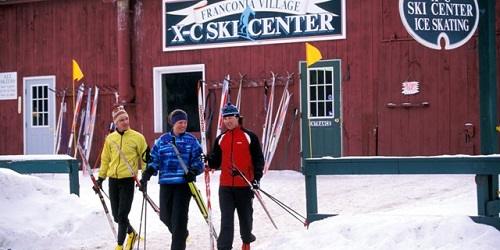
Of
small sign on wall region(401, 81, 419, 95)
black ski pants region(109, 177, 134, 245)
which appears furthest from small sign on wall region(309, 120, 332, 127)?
black ski pants region(109, 177, 134, 245)

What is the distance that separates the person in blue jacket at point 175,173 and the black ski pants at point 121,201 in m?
0.57

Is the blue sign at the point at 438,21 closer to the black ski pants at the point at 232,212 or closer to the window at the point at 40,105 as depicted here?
the black ski pants at the point at 232,212

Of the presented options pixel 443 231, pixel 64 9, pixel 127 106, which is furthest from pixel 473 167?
pixel 64 9

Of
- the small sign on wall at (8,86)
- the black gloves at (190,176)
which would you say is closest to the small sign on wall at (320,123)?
the small sign on wall at (8,86)

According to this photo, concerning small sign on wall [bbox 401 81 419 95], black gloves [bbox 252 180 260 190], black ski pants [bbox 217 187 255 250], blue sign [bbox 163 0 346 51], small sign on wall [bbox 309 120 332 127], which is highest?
blue sign [bbox 163 0 346 51]

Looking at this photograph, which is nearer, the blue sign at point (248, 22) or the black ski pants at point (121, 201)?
the black ski pants at point (121, 201)

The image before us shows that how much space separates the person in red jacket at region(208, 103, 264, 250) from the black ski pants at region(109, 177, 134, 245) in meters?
1.10

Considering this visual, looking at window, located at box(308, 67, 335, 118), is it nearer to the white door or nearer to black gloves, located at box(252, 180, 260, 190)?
the white door

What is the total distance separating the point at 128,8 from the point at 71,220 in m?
7.48

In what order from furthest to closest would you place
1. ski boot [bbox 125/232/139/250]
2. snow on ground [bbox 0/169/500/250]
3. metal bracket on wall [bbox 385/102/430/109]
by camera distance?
metal bracket on wall [bbox 385/102/430/109], ski boot [bbox 125/232/139/250], snow on ground [bbox 0/169/500/250]

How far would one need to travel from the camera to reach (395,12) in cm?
1334

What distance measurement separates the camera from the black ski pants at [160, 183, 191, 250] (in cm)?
653

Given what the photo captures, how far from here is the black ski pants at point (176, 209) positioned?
6527 millimetres

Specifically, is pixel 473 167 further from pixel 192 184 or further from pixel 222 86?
pixel 222 86
